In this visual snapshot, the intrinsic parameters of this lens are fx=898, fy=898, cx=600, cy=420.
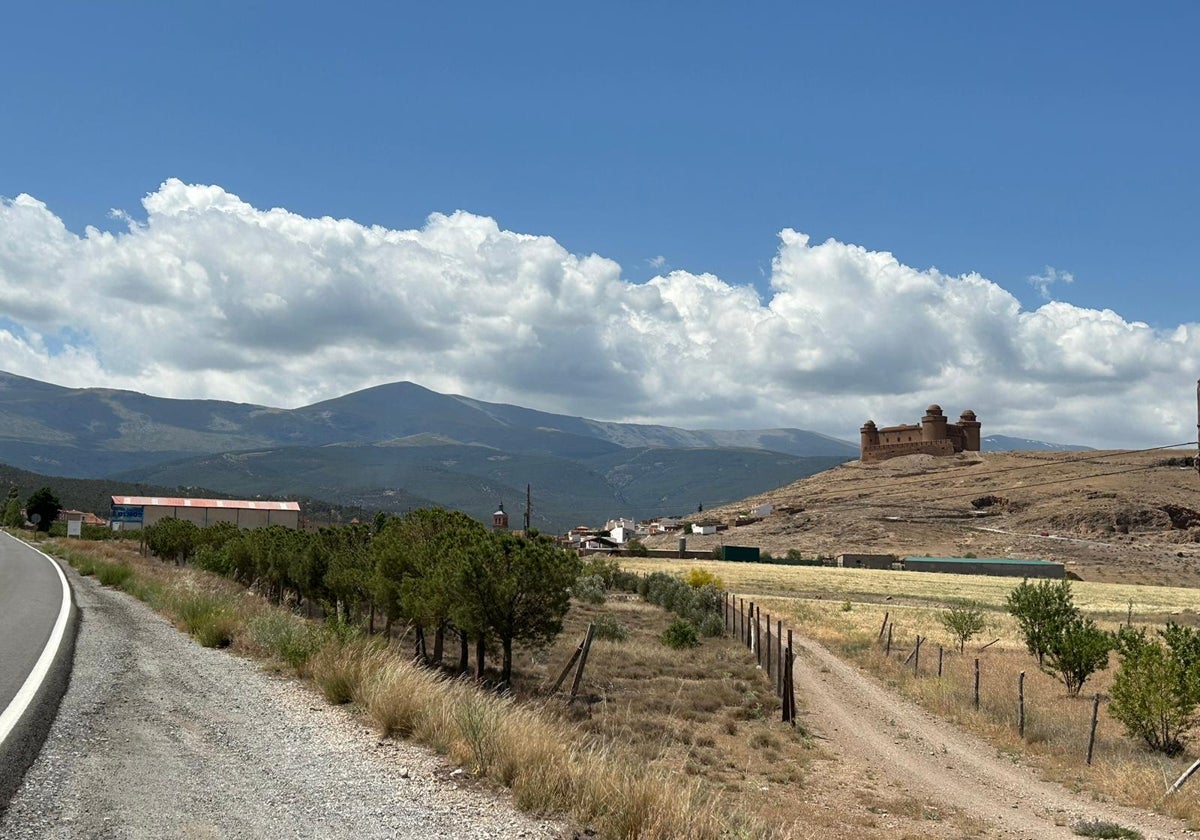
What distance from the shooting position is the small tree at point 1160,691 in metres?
18.7

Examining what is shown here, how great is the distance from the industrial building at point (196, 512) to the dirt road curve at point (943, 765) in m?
108

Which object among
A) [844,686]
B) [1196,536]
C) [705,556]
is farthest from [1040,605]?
[1196,536]

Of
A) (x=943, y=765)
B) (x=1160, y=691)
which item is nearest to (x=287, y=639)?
(x=943, y=765)

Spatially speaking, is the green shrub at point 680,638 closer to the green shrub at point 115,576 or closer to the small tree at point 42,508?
the green shrub at point 115,576

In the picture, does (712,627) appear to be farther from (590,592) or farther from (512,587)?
(512,587)

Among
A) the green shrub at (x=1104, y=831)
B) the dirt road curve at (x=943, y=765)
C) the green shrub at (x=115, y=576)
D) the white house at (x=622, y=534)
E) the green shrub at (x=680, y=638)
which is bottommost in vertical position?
the white house at (x=622, y=534)

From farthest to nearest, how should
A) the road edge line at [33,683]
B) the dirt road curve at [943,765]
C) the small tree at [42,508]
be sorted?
the small tree at [42,508] → the dirt road curve at [943,765] → the road edge line at [33,683]

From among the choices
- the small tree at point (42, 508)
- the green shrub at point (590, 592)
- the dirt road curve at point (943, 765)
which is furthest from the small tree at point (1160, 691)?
the small tree at point (42, 508)

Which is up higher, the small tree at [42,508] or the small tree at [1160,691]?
the small tree at [1160,691]

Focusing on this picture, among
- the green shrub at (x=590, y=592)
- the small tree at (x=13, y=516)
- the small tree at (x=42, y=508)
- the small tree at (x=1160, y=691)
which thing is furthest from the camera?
the small tree at (x=42, y=508)

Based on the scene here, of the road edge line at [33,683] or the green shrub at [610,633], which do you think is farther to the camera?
the green shrub at [610,633]

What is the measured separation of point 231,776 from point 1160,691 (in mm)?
18732

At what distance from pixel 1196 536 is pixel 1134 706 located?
409 ft

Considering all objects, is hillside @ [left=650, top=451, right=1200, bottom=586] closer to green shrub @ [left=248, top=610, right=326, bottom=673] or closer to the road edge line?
green shrub @ [left=248, top=610, right=326, bottom=673]
